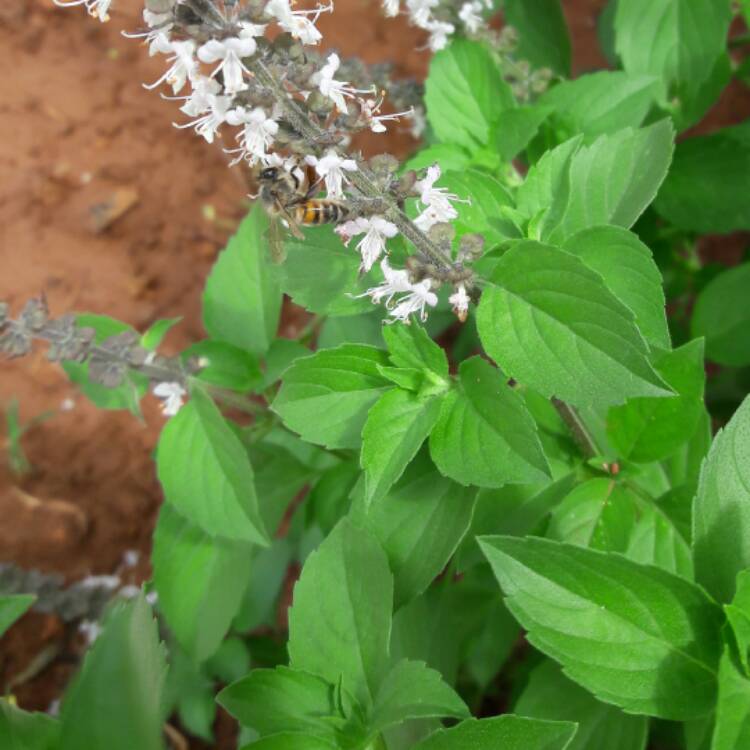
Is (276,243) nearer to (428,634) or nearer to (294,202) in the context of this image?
(294,202)

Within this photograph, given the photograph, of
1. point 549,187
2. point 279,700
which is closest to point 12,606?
point 279,700

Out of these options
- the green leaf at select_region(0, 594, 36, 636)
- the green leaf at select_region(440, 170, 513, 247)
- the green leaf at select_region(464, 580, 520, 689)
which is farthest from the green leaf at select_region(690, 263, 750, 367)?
the green leaf at select_region(0, 594, 36, 636)

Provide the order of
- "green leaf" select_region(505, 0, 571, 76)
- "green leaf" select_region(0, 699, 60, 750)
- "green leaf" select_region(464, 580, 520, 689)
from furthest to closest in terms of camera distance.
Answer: "green leaf" select_region(505, 0, 571, 76) → "green leaf" select_region(464, 580, 520, 689) → "green leaf" select_region(0, 699, 60, 750)

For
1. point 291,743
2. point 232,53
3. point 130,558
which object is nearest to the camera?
point 232,53

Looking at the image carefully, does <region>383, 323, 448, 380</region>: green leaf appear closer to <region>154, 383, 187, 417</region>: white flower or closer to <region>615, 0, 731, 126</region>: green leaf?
<region>154, 383, 187, 417</region>: white flower

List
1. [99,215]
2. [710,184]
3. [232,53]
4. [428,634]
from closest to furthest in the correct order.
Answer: [232,53], [428,634], [710,184], [99,215]

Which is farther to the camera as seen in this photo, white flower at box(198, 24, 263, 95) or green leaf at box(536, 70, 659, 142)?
green leaf at box(536, 70, 659, 142)

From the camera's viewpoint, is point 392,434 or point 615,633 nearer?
point 615,633

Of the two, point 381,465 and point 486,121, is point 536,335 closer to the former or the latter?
point 381,465
